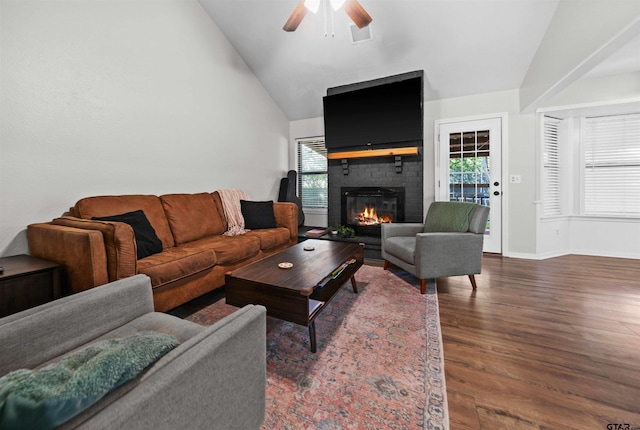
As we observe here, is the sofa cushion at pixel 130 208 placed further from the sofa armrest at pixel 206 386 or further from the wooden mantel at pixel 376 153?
the wooden mantel at pixel 376 153

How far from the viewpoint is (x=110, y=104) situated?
2475 millimetres

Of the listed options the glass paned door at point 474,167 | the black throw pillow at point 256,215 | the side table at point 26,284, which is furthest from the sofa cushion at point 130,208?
the glass paned door at point 474,167

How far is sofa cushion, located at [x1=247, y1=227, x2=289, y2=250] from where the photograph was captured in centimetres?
296

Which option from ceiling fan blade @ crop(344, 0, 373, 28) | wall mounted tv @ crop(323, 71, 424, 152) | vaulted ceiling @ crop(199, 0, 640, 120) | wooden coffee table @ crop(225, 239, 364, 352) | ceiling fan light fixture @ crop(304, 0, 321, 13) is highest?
vaulted ceiling @ crop(199, 0, 640, 120)

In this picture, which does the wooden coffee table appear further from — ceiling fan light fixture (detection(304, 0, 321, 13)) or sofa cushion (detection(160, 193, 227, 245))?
ceiling fan light fixture (detection(304, 0, 321, 13))

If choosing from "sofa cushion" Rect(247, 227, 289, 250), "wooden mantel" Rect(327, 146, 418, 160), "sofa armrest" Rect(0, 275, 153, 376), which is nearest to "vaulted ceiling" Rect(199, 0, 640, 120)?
"wooden mantel" Rect(327, 146, 418, 160)

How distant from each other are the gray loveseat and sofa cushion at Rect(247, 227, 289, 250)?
1710mm

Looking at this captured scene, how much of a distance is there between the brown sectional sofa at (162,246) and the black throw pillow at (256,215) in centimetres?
17

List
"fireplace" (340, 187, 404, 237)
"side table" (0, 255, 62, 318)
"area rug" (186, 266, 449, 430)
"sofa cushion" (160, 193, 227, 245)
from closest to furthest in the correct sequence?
"area rug" (186, 266, 449, 430), "side table" (0, 255, 62, 318), "sofa cushion" (160, 193, 227, 245), "fireplace" (340, 187, 404, 237)

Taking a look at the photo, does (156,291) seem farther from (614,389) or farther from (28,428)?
(614,389)

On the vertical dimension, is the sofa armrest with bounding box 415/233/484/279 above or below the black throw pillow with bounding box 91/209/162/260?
below

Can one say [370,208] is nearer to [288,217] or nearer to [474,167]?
[288,217]

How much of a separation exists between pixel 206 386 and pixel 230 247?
1899 millimetres

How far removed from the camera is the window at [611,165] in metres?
3.59
